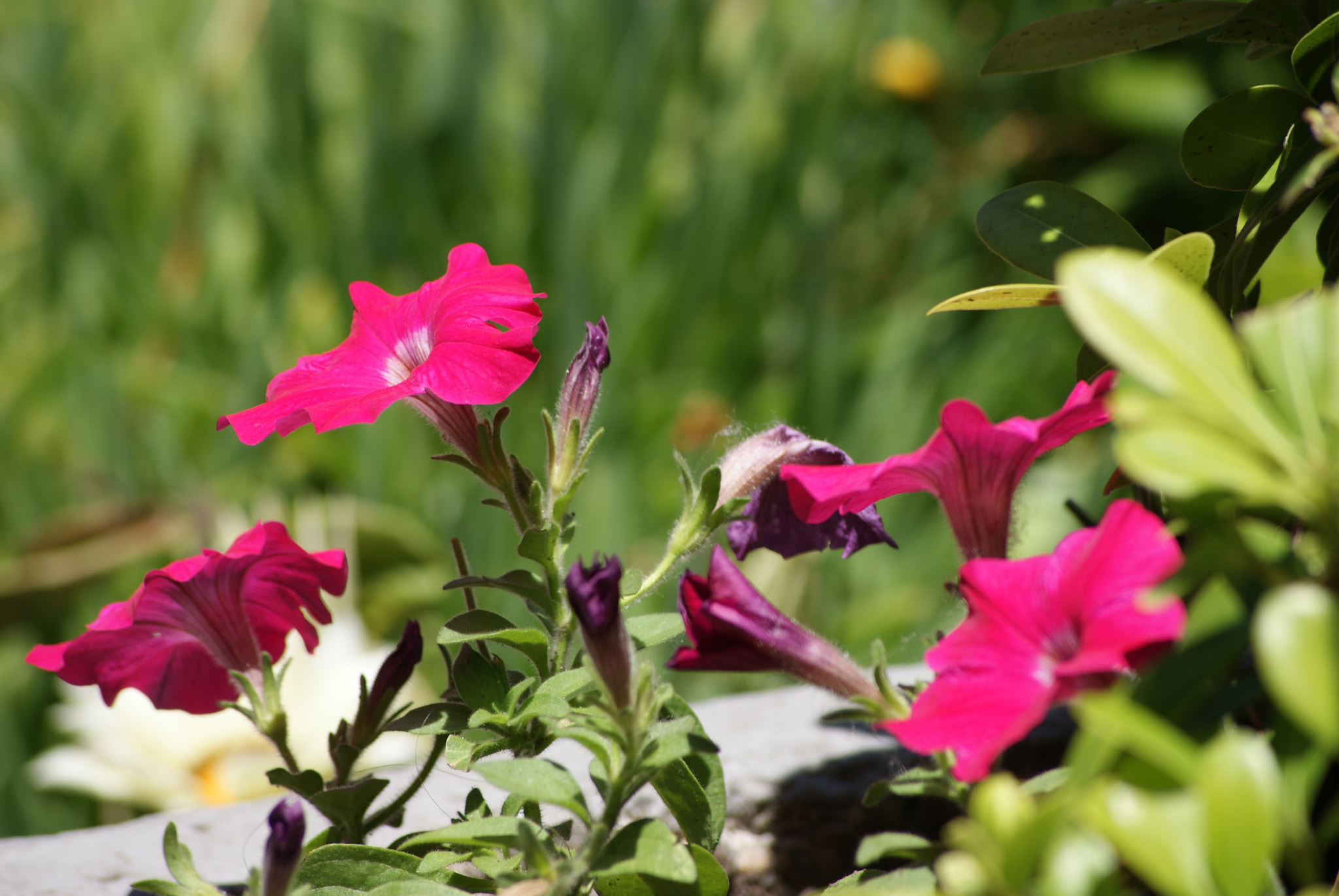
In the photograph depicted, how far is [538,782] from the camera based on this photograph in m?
0.33

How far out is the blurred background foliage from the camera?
4.46ft

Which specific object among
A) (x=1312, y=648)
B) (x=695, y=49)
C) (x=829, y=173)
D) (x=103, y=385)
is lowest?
(x=1312, y=648)

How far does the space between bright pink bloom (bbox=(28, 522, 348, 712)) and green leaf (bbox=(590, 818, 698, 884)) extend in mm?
180

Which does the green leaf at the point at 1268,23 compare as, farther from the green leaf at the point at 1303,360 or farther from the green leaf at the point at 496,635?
the green leaf at the point at 496,635

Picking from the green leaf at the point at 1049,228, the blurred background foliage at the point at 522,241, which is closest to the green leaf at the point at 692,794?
the green leaf at the point at 1049,228

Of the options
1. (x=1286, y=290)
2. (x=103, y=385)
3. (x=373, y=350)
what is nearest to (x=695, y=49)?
(x=103, y=385)

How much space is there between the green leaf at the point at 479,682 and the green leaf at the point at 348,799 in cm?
4

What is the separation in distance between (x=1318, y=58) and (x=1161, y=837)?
338mm

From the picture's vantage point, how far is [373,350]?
17.0 inches

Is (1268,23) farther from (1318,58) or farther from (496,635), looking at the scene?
(496,635)

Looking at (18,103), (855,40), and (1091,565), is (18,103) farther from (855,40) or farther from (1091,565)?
(1091,565)

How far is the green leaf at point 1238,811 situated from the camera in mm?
185

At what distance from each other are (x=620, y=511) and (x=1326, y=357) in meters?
1.09

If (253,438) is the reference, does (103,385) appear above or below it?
above
